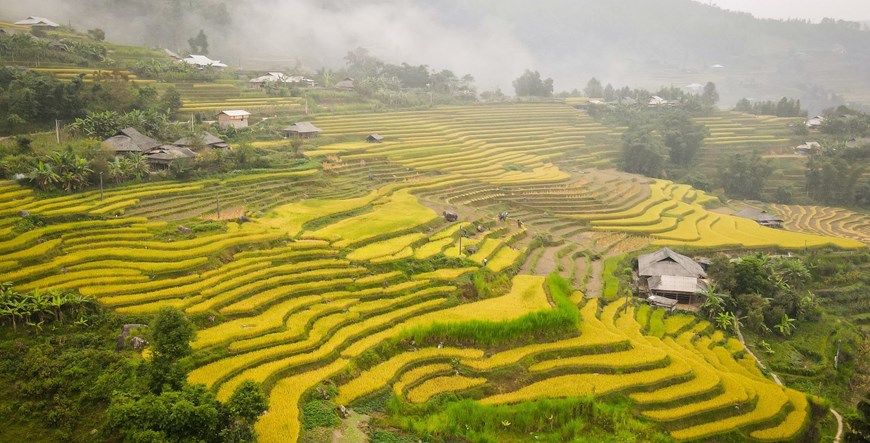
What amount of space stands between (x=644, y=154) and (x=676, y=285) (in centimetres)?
2363

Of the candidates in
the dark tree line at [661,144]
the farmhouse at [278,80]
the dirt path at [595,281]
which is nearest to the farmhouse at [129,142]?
the farmhouse at [278,80]

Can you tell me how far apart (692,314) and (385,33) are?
80.8 m

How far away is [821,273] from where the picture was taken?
90.4 feet

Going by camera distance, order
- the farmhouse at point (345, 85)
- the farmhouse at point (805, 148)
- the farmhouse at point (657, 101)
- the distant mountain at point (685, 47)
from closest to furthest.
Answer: the farmhouse at point (805, 148) → the farmhouse at point (345, 85) → the farmhouse at point (657, 101) → the distant mountain at point (685, 47)

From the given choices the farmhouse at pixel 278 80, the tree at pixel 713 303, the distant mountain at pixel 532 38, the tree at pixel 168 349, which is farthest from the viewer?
the distant mountain at pixel 532 38

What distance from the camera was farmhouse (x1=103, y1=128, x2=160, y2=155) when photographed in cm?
2703

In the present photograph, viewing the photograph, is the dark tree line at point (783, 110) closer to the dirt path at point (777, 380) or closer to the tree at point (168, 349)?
the dirt path at point (777, 380)

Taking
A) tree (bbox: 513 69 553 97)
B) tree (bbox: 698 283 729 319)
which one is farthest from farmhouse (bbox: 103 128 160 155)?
tree (bbox: 513 69 553 97)

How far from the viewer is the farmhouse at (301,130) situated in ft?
121

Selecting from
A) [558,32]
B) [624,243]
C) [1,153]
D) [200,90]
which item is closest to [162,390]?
[1,153]

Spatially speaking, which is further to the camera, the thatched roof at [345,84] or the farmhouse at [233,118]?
the thatched roof at [345,84]

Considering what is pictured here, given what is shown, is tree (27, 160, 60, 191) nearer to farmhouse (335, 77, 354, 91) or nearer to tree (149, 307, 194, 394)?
tree (149, 307, 194, 394)

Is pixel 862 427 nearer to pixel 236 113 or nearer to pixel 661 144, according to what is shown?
pixel 236 113

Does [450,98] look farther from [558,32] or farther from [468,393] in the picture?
[558,32]
